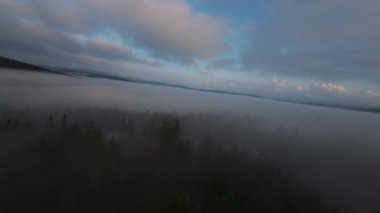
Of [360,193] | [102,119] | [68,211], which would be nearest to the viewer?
[68,211]

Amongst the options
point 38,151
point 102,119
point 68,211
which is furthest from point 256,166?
point 102,119

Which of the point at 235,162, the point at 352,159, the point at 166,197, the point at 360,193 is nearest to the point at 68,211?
the point at 166,197

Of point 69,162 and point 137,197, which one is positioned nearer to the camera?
point 137,197

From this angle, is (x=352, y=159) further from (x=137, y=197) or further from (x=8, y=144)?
(x=8, y=144)

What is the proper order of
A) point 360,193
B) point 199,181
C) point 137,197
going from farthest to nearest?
point 360,193 → point 199,181 → point 137,197

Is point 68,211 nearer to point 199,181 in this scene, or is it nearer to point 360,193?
point 199,181

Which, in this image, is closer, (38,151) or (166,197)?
(166,197)
